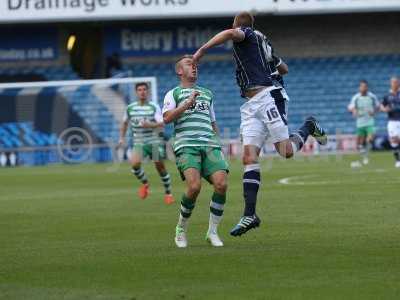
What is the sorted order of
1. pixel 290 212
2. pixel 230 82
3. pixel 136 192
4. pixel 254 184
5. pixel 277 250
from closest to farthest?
1. pixel 277 250
2. pixel 254 184
3. pixel 290 212
4. pixel 136 192
5. pixel 230 82

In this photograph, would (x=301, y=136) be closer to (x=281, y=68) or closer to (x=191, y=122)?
(x=281, y=68)

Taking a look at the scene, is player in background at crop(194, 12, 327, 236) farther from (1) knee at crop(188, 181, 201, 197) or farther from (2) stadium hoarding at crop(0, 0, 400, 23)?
(2) stadium hoarding at crop(0, 0, 400, 23)

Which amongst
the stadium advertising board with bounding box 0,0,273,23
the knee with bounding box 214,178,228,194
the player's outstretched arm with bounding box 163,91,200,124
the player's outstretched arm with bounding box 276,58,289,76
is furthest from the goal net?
the knee with bounding box 214,178,228,194

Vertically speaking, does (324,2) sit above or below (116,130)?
above

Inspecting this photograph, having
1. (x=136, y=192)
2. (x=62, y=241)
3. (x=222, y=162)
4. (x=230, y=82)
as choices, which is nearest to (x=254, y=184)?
(x=222, y=162)

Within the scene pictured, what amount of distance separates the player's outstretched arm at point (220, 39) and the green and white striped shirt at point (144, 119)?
10002mm

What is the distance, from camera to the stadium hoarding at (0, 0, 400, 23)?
142 ft

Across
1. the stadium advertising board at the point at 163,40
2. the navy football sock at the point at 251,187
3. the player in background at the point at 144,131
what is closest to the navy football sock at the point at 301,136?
the navy football sock at the point at 251,187

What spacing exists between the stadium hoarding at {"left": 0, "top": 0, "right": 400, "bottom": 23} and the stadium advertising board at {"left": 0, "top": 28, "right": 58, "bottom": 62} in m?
3.04

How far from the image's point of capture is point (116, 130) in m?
42.5

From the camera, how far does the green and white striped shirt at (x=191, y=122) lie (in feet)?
43.4

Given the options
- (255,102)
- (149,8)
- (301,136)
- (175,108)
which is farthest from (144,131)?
(149,8)

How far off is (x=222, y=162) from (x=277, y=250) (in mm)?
1304

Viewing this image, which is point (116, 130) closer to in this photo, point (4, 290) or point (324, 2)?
point (324, 2)
